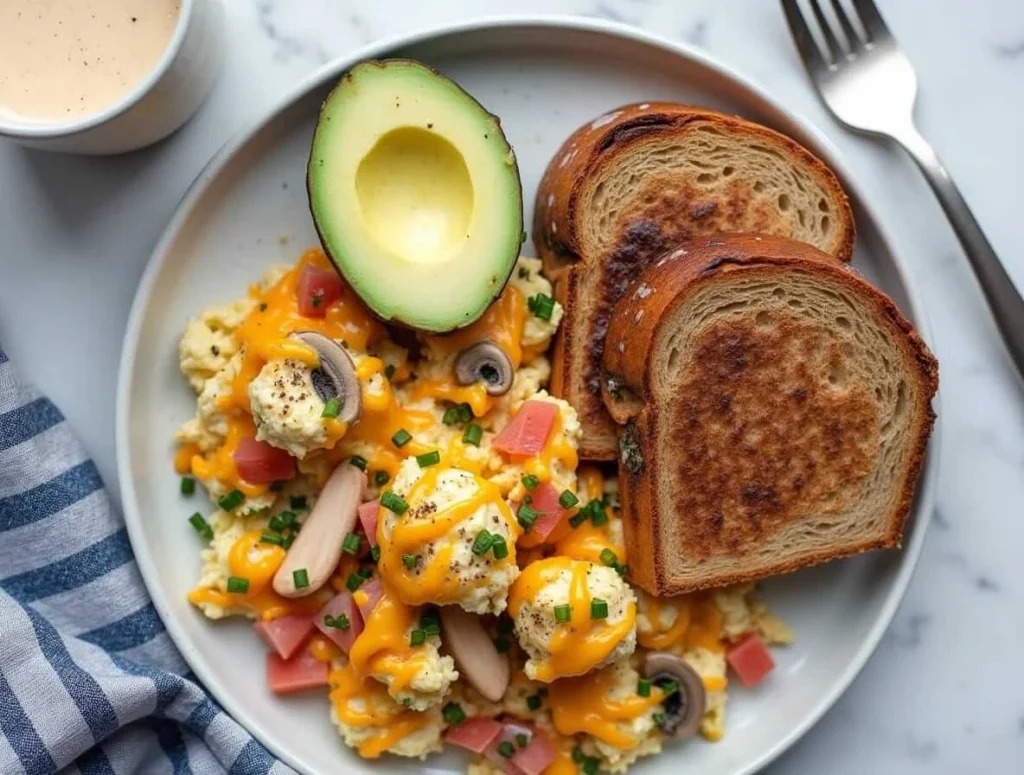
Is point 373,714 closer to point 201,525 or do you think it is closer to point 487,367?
point 201,525

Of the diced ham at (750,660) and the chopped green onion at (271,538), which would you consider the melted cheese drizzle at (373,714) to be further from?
the diced ham at (750,660)

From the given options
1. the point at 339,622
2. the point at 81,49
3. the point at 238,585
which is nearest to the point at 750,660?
the point at 339,622

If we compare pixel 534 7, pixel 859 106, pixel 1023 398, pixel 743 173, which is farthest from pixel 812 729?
pixel 534 7

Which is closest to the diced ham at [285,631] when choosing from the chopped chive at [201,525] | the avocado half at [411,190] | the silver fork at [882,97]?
the chopped chive at [201,525]

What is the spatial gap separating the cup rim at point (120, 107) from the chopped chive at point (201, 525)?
0.89 meters

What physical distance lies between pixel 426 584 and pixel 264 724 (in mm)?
603

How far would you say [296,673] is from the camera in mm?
2410

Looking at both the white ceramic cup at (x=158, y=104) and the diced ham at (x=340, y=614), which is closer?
the white ceramic cup at (x=158, y=104)

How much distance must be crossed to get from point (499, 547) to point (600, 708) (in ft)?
1.69

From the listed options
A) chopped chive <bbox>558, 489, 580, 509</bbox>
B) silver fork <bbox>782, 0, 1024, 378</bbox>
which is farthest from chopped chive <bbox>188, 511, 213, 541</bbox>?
silver fork <bbox>782, 0, 1024, 378</bbox>

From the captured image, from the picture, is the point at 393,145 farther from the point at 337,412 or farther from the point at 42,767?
the point at 42,767

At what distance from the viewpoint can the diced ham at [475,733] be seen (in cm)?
238

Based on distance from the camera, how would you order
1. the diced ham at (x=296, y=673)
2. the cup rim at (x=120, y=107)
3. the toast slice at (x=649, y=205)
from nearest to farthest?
the cup rim at (x=120, y=107) < the toast slice at (x=649, y=205) < the diced ham at (x=296, y=673)

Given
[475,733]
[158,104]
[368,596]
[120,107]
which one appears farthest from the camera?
[475,733]
